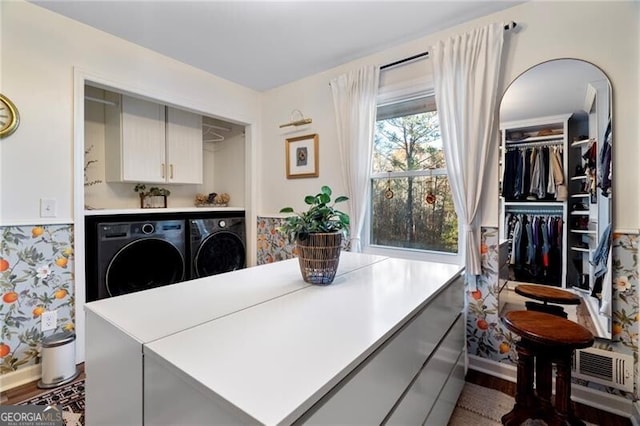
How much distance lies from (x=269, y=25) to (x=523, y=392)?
8.96 ft

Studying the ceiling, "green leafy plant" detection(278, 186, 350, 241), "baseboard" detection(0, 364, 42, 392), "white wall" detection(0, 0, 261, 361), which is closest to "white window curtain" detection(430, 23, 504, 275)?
the ceiling

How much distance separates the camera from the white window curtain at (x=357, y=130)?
250 centimetres

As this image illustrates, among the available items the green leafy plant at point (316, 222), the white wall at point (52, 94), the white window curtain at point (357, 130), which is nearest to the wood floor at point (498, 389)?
the white wall at point (52, 94)

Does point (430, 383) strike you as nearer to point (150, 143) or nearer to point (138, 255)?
point (138, 255)

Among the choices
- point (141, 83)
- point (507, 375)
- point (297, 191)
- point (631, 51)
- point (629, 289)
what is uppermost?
point (141, 83)

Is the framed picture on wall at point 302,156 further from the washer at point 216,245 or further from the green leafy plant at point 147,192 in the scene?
the green leafy plant at point 147,192

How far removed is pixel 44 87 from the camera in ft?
6.47

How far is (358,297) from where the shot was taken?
1.17m

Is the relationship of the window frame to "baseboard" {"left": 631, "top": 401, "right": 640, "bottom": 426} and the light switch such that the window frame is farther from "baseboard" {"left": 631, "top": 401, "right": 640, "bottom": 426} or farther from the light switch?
the light switch

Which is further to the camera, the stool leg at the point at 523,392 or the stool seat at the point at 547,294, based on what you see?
the stool seat at the point at 547,294

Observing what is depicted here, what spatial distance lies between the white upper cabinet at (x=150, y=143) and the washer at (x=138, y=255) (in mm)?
639

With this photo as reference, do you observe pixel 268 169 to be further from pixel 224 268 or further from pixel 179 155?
pixel 224 268

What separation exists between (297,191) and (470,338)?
200 centimetres

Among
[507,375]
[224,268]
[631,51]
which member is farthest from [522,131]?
[224,268]
